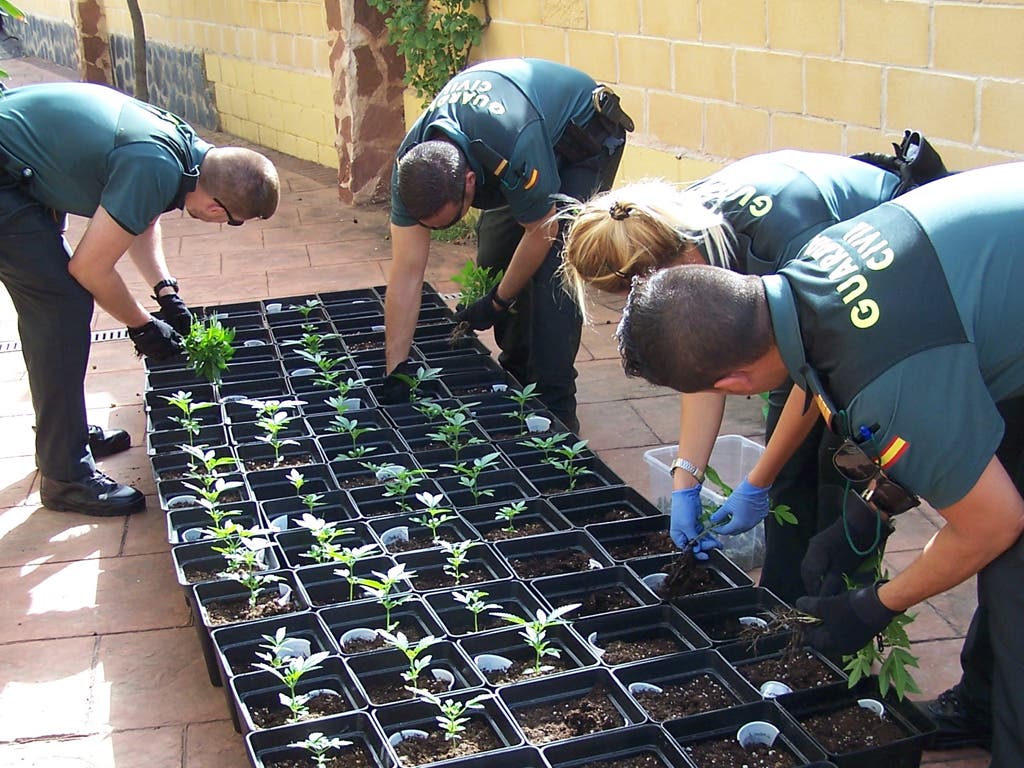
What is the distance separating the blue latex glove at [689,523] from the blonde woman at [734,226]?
0.17 ft

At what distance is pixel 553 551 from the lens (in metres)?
3.18

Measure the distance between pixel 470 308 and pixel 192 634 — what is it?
177 centimetres

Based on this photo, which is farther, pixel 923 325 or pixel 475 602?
pixel 475 602

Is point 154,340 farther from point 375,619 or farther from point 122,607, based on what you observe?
point 375,619

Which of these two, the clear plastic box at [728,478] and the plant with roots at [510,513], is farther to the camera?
the clear plastic box at [728,478]

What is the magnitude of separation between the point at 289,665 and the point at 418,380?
5.44ft

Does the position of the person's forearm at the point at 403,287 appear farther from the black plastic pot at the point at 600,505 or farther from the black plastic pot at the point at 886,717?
the black plastic pot at the point at 886,717

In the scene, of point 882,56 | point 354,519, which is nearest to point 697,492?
point 354,519

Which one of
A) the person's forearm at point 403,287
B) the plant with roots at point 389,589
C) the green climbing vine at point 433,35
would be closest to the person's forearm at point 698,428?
the plant with roots at point 389,589

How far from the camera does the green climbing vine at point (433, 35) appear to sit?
22.4 ft

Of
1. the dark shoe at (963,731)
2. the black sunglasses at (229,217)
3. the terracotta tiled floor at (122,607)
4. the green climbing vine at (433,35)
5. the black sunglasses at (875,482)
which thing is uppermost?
the green climbing vine at (433,35)

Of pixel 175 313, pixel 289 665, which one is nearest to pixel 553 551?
pixel 289 665

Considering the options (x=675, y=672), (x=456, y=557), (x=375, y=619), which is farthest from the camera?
(x=456, y=557)

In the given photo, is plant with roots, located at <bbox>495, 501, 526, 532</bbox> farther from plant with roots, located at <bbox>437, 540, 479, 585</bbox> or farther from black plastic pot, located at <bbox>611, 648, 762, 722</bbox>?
black plastic pot, located at <bbox>611, 648, 762, 722</bbox>
